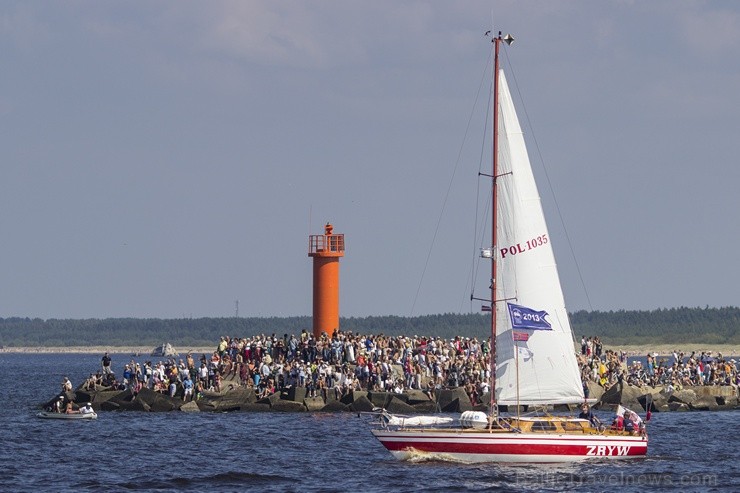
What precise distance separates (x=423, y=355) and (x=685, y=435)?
12.6 metres

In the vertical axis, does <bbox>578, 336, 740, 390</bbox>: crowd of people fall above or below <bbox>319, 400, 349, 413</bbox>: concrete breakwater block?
above

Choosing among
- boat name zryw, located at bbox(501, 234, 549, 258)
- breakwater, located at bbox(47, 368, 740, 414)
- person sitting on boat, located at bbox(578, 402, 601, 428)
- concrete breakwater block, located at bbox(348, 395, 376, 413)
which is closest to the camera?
boat name zryw, located at bbox(501, 234, 549, 258)

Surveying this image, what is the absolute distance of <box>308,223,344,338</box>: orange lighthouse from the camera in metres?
62.9

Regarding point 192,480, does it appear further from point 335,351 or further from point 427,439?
point 335,351

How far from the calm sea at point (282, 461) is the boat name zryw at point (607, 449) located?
34 centimetres

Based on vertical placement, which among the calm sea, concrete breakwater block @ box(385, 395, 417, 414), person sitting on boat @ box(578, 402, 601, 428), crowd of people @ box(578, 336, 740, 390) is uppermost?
crowd of people @ box(578, 336, 740, 390)

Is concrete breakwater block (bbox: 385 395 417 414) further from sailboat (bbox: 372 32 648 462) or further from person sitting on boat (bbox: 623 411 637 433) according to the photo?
person sitting on boat (bbox: 623 411 637 433)

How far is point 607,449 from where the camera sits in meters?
39.0

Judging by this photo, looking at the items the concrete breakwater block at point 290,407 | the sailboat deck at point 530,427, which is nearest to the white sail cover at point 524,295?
the sailboat deck at point 530,427

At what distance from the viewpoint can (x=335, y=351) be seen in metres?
57.7

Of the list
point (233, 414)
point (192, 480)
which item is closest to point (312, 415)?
point (233, 414)

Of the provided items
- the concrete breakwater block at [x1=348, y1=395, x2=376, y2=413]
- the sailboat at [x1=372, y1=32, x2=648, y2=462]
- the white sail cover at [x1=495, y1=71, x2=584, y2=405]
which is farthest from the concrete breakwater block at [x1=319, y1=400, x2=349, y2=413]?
the white sail cover at [x1=495, y1=71, x2=584, y2=405]

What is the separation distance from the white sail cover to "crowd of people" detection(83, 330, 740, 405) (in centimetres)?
1507

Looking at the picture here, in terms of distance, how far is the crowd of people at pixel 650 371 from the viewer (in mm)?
59656
